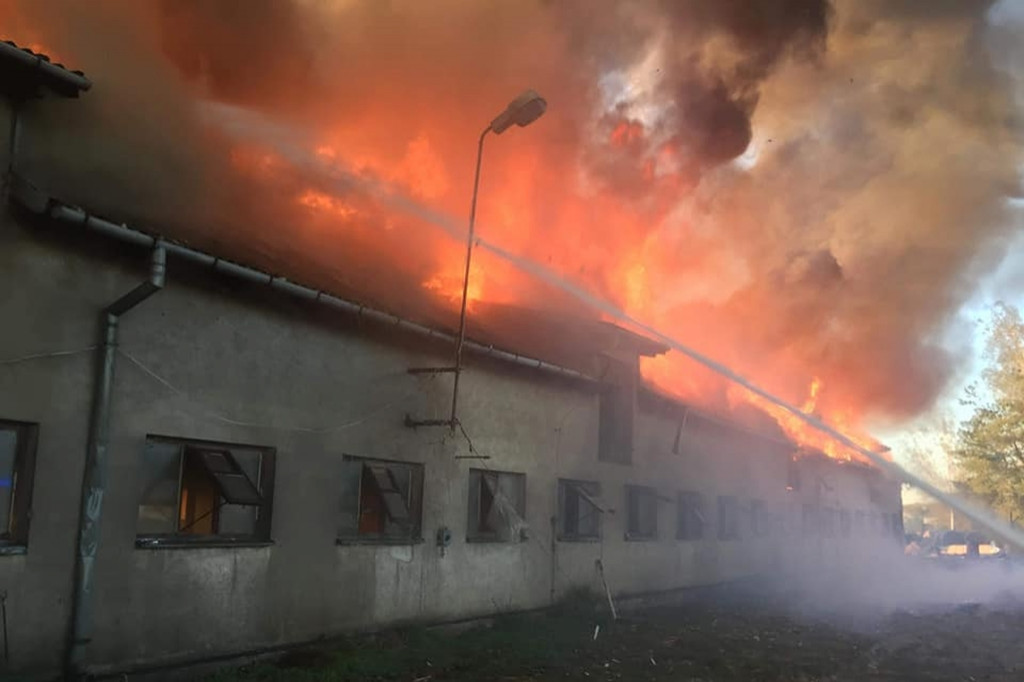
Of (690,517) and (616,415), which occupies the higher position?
(616,415)

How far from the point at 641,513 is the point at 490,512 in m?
6.05

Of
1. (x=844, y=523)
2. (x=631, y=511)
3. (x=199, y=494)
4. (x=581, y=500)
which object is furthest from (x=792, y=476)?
(x=199, y=494)

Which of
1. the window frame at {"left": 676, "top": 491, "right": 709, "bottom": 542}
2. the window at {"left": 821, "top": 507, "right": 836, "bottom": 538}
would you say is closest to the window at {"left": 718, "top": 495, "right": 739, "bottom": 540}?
the window frame at {"left": 676, "top": 491, "right": 709, "bottom": 542}

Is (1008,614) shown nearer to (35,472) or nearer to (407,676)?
(407,676)

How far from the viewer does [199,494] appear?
29.0 feet

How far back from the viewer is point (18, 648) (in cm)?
700

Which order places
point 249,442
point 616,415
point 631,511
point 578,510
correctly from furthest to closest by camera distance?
point 631,511
point 616,415
point 578,510
point 249,442

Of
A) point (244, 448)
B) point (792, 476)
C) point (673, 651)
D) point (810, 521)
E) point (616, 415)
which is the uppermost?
point (616, 415)

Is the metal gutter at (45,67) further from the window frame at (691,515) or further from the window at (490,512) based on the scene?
the window frame at (691,515)

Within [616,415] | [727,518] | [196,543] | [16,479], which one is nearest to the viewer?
[16,479]

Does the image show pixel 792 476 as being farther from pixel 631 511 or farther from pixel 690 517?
pixel 631 511

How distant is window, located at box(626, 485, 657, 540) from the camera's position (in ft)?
57.6

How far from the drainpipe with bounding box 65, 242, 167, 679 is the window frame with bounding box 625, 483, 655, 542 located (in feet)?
38.1

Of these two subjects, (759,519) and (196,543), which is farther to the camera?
(759,519)
